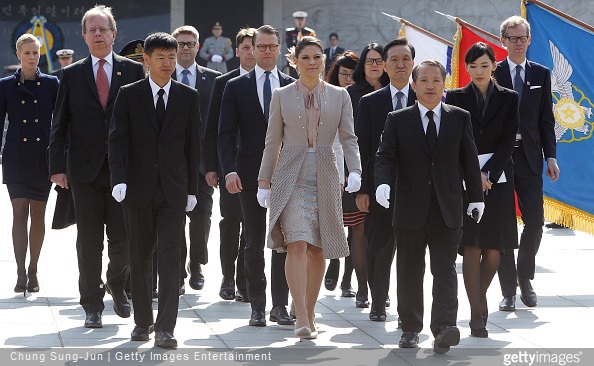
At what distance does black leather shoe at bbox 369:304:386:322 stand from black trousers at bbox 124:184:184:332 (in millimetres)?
1682

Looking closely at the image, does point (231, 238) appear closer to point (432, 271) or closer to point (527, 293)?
point (527, 293)

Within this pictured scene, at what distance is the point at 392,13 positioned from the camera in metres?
32.0

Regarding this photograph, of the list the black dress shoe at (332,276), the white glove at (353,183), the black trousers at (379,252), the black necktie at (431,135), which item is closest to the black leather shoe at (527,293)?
the black trousers at (379,252)

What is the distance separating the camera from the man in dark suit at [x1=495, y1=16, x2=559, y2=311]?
1034 cm

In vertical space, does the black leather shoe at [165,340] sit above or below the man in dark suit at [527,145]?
below

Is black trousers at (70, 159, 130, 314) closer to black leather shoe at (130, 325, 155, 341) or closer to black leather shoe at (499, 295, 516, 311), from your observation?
black leather shoe at (130, 325, 155, 341)

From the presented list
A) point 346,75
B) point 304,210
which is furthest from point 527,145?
point 304,210

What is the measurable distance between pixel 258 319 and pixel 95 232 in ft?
3.97

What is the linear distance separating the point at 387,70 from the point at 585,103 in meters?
2.70

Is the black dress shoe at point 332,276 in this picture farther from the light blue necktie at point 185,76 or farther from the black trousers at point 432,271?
the black trousers at point 432,271

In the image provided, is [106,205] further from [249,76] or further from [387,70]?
[387,70]

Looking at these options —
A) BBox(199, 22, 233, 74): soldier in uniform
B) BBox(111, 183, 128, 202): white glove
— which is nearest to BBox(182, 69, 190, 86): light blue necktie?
BBox(111, 183, 128, 202): white glove

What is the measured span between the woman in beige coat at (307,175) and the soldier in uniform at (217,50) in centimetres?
2236

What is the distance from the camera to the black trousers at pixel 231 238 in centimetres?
1062
